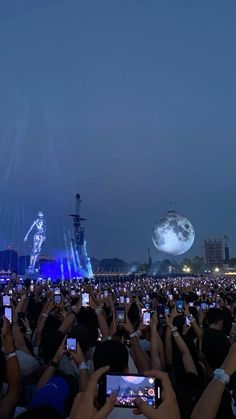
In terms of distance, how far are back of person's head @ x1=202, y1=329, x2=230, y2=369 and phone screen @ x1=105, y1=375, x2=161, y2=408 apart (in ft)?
7.52

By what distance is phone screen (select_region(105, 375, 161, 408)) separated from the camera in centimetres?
313

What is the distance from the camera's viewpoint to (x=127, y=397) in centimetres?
321

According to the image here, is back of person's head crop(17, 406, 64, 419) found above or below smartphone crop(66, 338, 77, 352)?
below

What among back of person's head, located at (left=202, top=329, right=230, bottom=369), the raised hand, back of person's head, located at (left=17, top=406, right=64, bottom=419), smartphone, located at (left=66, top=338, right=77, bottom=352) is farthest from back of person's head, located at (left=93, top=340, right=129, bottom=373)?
back of person's head, located at (left=17, top=406, right=64, bottom=419)

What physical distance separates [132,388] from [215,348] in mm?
2313

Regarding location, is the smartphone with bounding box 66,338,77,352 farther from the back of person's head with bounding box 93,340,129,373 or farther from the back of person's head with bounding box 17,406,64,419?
the back of person's head with bounding box 17,406,64,419

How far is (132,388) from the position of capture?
3219 millimetres

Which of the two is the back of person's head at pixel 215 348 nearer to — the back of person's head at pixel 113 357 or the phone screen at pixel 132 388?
the back of person's head at pixel 113 357

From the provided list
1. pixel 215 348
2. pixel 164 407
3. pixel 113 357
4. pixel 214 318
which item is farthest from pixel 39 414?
pixel 214 318

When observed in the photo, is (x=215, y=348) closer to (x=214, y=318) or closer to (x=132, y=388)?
(x=132, y=388)

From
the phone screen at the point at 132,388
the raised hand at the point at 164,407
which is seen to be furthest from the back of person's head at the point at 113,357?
the raised hand at the point at 164,407

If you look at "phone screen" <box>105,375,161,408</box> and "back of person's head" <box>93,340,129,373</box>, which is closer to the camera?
"phone screen" <box>105,375,161,408</box>

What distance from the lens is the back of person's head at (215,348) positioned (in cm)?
523

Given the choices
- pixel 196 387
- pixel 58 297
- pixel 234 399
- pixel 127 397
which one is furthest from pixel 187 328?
pixel 58 297
